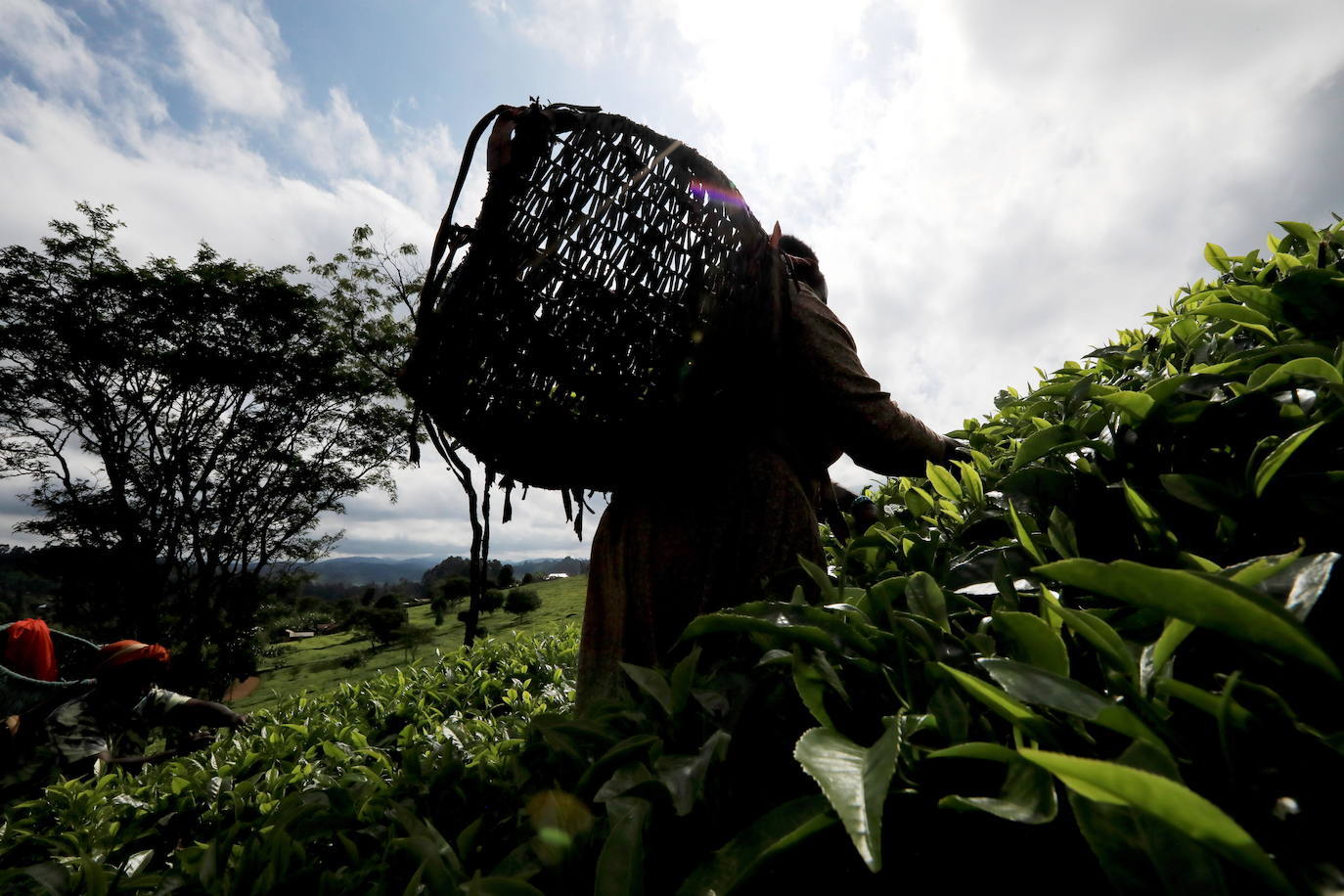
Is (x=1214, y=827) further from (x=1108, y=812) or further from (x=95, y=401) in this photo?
(x=95, y=401)

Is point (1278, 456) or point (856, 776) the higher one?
point (1278, 456)

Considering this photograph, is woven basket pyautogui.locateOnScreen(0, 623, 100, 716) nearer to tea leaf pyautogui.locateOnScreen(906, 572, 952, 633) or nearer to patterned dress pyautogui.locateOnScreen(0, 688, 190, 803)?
patterned dress pyautogui.locateOnScreen(0, 688, 190, 803)

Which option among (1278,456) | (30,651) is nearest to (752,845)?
(1278,456)

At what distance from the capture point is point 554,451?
1.40 meters

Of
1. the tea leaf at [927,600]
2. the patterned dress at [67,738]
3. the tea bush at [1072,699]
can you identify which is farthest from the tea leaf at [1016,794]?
the patterned dress at [67,738]

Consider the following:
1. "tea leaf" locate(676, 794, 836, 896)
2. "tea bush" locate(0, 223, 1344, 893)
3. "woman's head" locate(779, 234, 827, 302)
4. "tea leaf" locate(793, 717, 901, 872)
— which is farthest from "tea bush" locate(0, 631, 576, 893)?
"woman's head" locate(779, 234, 827, 302)

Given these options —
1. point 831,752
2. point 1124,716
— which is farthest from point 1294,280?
point 831,752

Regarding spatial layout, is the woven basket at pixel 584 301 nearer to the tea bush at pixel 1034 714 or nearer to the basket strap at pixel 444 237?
the basket strap at pixel 444 237

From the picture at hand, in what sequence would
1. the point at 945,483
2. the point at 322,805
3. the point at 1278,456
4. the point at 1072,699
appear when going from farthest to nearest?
the point at 945,483 → the point at 322,805 → the point at 1278,456 → the point at 1072,699

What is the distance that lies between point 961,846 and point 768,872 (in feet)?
0.52

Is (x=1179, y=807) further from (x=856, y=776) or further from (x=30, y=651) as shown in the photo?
(x=30, y=651)

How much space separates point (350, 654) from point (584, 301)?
22892 mm

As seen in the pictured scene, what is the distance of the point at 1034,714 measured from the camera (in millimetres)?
458

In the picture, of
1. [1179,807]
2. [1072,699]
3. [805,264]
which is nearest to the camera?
[1179,807]
